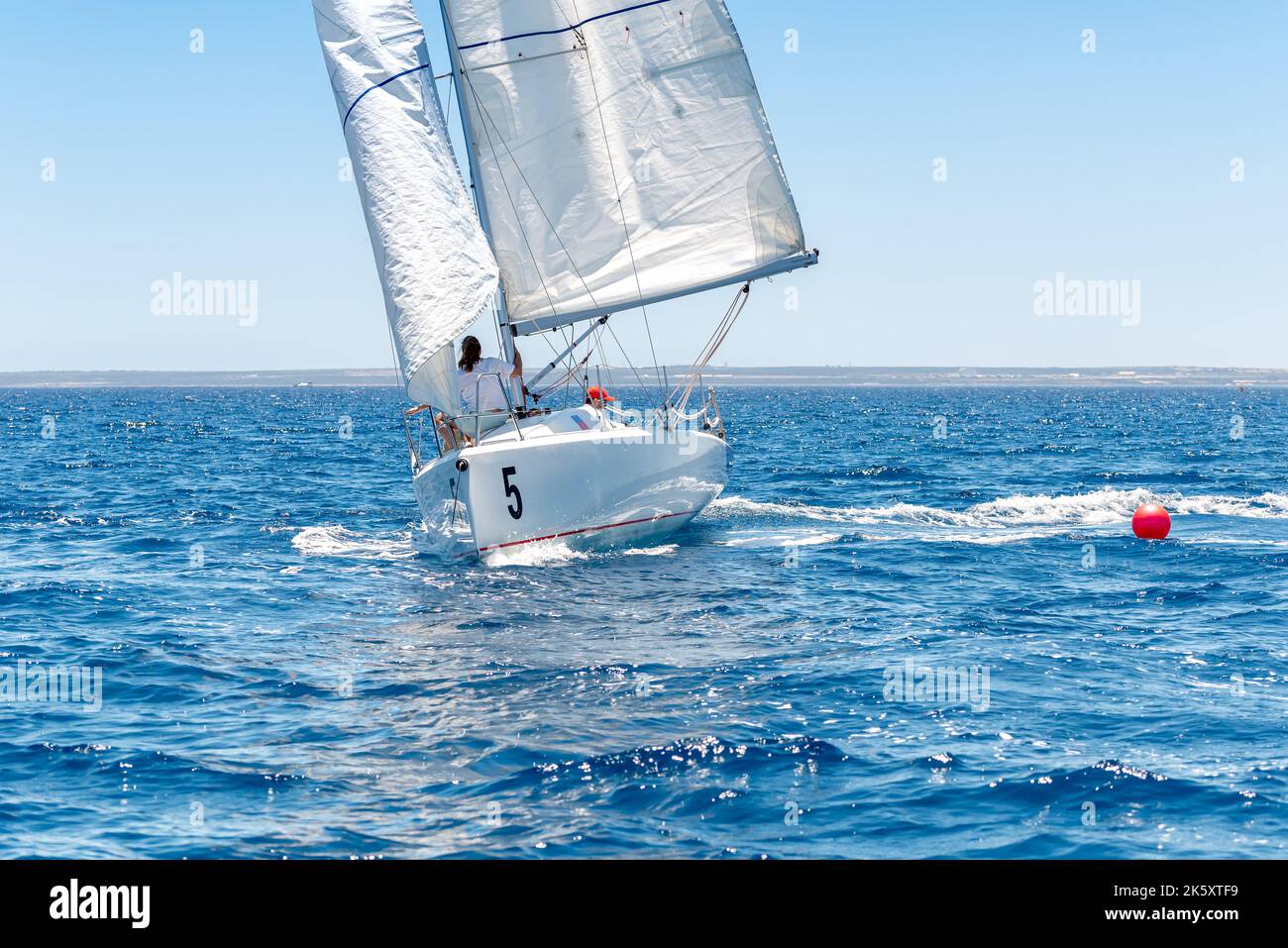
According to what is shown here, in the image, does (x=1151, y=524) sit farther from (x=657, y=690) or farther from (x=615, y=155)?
(x=657, y=690)

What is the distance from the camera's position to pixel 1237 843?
22.2ft

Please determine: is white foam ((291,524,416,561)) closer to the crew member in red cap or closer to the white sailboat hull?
the white sailboat hull

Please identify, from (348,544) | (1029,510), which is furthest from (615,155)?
(1029,510)

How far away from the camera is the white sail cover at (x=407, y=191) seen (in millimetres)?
15227

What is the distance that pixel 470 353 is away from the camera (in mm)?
16781

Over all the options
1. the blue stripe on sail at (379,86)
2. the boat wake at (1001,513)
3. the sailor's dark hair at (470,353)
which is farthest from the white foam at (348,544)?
the blue stripe on sail at (379,86)

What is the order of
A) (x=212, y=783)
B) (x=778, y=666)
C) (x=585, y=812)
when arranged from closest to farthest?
(x=585, y=812)
(x=212, y=783)
(x=778, y=666)

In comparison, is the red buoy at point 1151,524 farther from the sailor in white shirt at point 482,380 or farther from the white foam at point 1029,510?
the sailor in white shirt at point 482,380

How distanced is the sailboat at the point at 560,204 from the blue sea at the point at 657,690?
105cm

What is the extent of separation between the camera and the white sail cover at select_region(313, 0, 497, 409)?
1523 centimetres

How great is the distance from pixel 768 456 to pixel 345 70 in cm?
2614

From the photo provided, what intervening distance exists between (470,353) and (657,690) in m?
7.94
